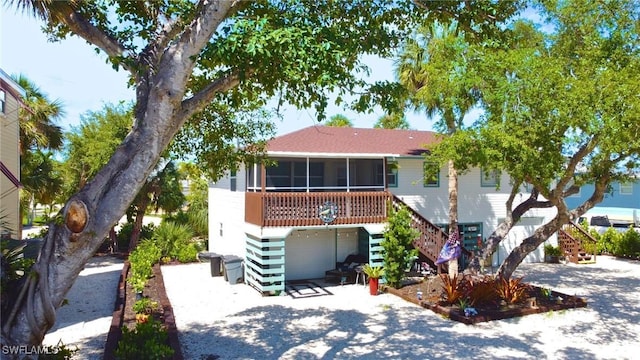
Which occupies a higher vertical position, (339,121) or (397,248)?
(339,121)

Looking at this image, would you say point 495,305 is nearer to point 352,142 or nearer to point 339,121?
point 352,142

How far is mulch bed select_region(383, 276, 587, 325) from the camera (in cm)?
1151

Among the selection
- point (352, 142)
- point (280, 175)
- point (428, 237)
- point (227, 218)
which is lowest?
point (428, 237)

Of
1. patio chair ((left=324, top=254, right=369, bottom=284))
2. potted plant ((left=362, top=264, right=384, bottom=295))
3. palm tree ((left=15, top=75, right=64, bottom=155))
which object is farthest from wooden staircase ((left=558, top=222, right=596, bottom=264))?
palm tree ((left=15, top=75, right=64, bottom=155))

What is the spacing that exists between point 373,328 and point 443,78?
23.4 feet

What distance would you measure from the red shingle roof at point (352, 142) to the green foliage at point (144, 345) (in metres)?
7.84

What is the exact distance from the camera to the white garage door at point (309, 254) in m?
16.9

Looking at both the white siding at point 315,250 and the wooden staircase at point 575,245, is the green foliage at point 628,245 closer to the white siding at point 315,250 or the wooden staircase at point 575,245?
the wooden staircase at point 575,245

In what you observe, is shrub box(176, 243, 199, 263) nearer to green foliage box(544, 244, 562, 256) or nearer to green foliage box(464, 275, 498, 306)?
green foliage box(464, 275, 498, 306)

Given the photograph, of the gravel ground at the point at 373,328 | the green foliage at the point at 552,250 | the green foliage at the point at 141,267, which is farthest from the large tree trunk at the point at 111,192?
the green foliage at the point at 552,250

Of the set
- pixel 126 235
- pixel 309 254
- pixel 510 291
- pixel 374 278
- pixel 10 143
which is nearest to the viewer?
pixel 510 291

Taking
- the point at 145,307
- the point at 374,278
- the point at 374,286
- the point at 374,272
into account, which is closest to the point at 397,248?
the point at 374,272

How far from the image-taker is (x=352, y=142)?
1836 cm

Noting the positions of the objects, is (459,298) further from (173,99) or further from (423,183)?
(173,99)
